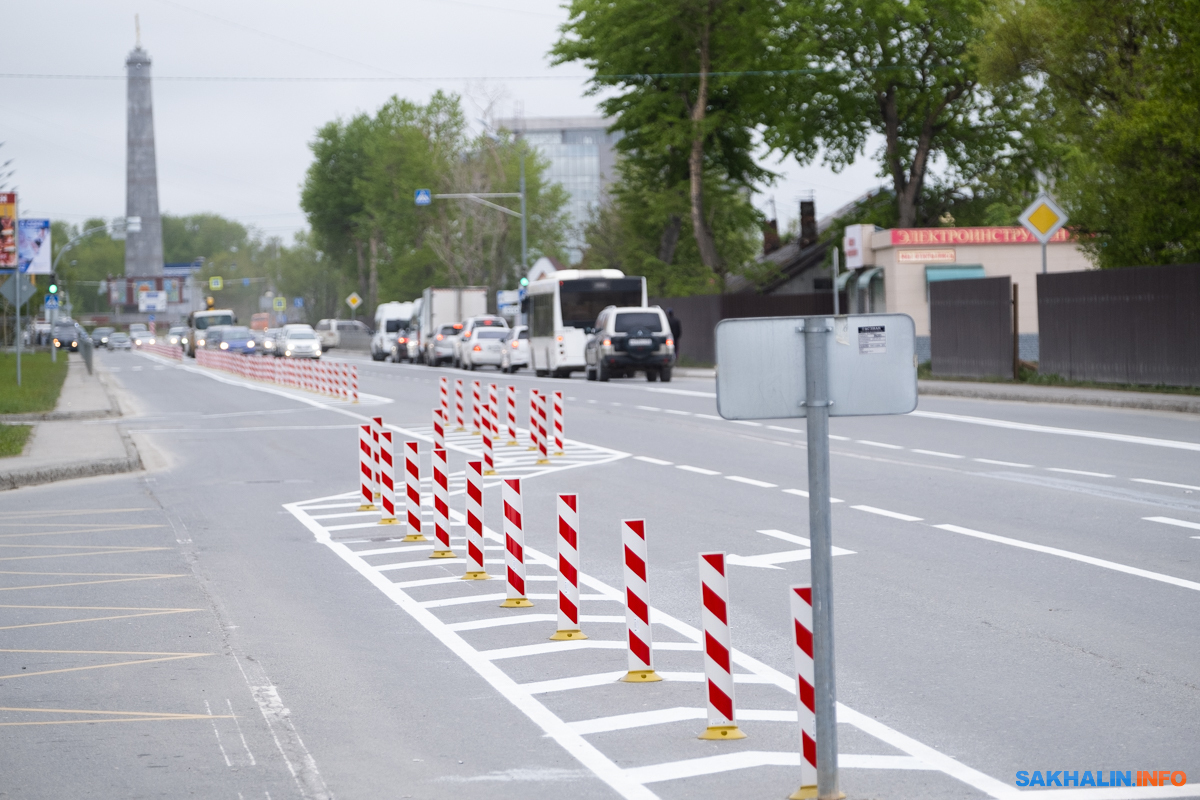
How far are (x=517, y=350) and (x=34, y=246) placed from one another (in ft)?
72.0

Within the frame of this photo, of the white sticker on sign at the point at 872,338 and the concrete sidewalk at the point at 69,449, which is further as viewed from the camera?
the concrete sidewalk at the point at 69,449

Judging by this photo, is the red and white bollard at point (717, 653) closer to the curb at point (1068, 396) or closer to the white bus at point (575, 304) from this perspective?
the curb at point (1068, 396)

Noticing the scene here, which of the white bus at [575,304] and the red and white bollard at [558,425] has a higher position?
the white bus at [575,304]

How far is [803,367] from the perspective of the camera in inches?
221

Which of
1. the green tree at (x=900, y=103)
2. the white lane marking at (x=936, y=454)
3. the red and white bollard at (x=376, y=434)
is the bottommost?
the white lane marking at (x=936, y=454)

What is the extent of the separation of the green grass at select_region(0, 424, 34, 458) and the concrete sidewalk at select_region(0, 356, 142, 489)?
0.13 m

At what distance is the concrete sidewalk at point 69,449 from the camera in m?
18.5

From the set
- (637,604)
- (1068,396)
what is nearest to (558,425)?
(1068,396)

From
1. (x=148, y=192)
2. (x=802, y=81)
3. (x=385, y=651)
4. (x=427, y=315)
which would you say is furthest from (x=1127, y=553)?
(x=148, y=192)

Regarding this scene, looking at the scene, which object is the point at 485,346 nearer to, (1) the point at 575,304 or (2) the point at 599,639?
(1) the point at 575,304

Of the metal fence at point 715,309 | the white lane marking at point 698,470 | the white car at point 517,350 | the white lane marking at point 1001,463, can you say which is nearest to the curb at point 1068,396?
the white lane marking at point 1001,463

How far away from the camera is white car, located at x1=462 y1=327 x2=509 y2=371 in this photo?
56.3 m

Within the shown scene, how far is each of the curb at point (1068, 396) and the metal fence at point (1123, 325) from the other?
0.88m

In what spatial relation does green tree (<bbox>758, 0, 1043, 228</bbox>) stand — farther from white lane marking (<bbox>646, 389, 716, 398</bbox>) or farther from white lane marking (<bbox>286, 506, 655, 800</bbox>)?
white lane marking (<bbox>286, 506, 655, 800</bbox>)
